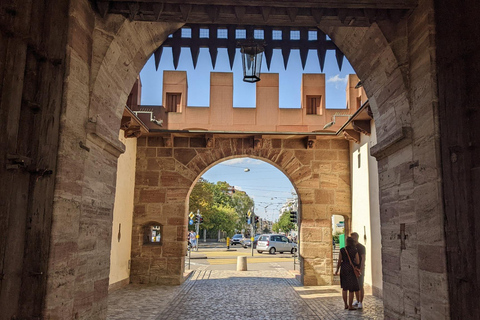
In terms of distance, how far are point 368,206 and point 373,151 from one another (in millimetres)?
5095

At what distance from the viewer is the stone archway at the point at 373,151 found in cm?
338

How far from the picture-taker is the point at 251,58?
5.52 metres

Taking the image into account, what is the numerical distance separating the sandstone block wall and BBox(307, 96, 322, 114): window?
91 cm

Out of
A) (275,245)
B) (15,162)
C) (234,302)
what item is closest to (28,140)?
(15,162)

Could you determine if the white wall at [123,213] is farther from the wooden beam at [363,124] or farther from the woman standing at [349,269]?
the wooden beam at [363,124]

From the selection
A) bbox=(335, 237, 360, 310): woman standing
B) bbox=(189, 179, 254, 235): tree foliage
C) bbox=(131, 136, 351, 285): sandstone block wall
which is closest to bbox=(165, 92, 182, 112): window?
bbox=(131, 136, 351, 285): sandstone block wall

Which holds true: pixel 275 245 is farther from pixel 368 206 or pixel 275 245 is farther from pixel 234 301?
pixel 234 301

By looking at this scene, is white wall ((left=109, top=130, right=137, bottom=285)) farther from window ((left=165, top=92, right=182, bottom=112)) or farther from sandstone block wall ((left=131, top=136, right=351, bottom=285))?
window ((left=165, top=92, right=182, bottom=112))

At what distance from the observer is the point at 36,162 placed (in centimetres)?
325

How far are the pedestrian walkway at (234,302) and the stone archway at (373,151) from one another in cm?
294

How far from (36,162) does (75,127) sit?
47 centimetres

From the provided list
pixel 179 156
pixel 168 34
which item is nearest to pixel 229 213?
pixel 179 156

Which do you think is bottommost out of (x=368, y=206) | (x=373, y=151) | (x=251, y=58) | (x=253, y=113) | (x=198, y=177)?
(x=368, y=206)

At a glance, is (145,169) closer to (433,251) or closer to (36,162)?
(36,162)
